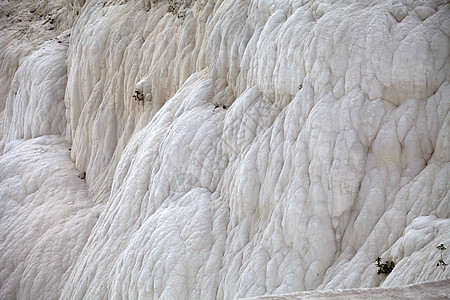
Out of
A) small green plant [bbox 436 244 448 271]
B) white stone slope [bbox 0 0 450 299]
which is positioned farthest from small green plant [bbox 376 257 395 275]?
small green plant [bbox 436 244 448 271]

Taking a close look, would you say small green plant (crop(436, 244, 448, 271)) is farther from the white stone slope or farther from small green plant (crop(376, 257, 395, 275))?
small green plant (crop(376, 257, 395, 275))

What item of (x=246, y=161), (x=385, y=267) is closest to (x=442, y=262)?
(x=385, y=267)

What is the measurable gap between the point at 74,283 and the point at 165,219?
127 inches

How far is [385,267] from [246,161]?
2.75 meters

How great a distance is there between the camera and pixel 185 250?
29.9ft

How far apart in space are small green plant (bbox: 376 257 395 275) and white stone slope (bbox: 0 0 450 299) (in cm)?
8

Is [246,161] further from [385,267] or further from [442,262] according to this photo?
[442,262]

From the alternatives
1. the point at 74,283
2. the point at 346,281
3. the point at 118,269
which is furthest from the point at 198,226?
the point at 74,283

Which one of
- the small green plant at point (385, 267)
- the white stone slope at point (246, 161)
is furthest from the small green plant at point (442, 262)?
the small green plant at point (385, 267)

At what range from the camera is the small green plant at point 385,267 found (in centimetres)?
633

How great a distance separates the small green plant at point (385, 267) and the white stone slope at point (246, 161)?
8 centimetres

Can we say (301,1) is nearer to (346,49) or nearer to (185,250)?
(346,49)

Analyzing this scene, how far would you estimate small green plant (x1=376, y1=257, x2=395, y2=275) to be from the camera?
6331mm

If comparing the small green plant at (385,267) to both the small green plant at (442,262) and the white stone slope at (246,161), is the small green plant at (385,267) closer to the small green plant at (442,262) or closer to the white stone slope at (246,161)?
the white stone slope at (246,161)
